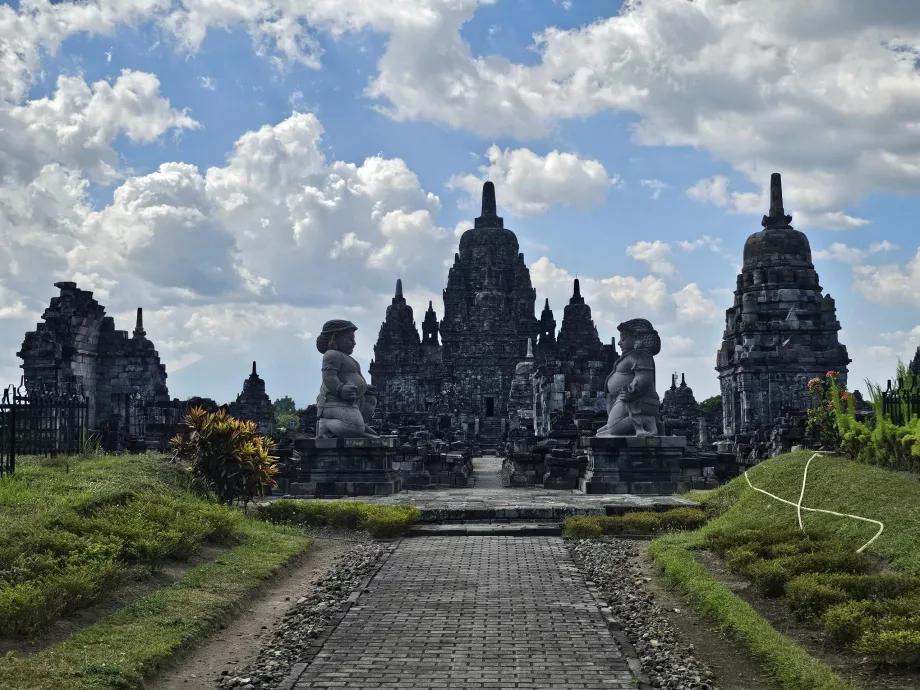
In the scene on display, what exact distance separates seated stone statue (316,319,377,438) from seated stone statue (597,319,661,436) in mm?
4412

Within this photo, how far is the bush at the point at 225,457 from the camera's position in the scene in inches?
575

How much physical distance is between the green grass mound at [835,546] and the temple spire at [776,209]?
21801mm

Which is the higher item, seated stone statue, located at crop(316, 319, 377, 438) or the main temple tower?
the main temple tower

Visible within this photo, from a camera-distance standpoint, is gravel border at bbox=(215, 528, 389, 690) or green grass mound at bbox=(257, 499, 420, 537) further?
green grass mound at bbox=(257, 499, 420, 537)

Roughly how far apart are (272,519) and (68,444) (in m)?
3.70

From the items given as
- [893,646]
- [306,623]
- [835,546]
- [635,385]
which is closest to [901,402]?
[835,546]

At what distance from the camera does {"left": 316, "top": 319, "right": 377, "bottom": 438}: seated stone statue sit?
17.9 m

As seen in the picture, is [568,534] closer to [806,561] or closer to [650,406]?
[806,561]

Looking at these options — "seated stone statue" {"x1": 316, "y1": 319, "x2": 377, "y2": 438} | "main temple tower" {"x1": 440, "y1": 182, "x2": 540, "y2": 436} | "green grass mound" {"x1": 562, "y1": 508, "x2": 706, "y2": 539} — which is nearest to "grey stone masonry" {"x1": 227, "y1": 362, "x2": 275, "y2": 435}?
"main temple tower" {"x1": 440, "y1": 182, "x2": 540, "y2": 436}

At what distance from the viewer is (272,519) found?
14.4 metres

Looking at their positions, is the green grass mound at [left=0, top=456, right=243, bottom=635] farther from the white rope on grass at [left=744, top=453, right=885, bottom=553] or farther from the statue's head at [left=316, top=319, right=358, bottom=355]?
the white rope on grass at [left=744, top=453, right=885, bottom=553]

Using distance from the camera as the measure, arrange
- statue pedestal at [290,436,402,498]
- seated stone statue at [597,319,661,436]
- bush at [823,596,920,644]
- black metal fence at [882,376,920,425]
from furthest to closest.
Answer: seated stone statue at [597,319,661,436] < statue pedestal at [290,436,402,498] < black metal fence at [882,376,920,425] < bush at [823,596,920,644]

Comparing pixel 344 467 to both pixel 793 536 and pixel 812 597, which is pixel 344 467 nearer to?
pixel 793 536

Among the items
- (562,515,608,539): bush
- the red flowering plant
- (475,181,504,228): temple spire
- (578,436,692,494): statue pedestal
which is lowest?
(562,515,608,539): bush
